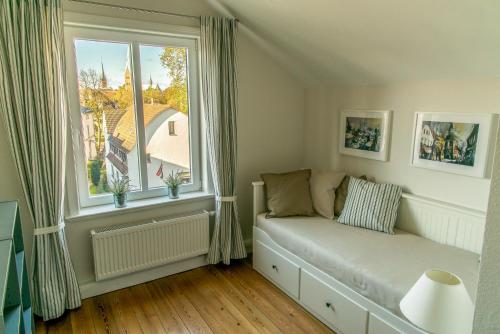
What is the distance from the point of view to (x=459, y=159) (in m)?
2.24

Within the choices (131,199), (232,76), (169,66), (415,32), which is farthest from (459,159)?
(131,199)

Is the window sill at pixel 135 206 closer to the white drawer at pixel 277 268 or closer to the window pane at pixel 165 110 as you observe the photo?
the window pane at pixel 165 110

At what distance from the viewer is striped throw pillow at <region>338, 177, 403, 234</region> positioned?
8.27 feet

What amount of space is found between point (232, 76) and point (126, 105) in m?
0.94

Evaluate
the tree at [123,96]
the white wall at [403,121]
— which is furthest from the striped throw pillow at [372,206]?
the tree at [123,96]

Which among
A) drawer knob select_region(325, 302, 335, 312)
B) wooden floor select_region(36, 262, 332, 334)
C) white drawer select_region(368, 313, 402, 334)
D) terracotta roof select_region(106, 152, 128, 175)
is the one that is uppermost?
terracotta roof select_region(106, 152, 128, 175)

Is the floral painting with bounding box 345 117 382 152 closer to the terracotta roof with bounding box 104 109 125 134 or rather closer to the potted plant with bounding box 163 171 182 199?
the potted plant with bounding box 163 171 182 199

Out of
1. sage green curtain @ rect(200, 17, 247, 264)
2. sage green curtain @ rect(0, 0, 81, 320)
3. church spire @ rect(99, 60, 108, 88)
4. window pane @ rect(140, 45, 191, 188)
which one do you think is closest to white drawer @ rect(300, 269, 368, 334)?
sage green curtain @ rect(200, 17, 247, 264)

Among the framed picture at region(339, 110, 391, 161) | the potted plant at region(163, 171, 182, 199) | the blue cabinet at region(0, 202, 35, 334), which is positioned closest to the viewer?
the blue cabinet at region(0, 202, 35, 334)

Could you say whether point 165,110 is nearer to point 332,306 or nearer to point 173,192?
point 173,192

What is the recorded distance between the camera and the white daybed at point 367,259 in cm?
190

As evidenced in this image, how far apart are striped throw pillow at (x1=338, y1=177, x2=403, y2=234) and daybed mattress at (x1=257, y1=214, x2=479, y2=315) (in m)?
0.06

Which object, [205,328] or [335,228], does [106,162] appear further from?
[335,228]

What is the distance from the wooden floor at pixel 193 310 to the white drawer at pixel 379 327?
41 cm
